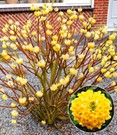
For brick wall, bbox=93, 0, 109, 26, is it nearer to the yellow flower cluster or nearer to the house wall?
the house wall

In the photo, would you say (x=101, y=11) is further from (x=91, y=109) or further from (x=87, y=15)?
(x=91, y=109)

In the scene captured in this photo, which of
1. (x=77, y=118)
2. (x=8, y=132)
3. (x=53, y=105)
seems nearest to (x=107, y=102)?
(x=77, y=118)

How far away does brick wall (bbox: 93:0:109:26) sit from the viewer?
7.72 meters

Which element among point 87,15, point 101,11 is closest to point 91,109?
point 87,15

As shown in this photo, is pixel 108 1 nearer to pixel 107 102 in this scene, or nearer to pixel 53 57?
pixel 53 57

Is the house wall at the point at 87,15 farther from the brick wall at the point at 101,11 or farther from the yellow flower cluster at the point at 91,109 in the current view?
the yellow flower cluster at the point at 91,109

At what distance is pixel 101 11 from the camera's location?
7859mm

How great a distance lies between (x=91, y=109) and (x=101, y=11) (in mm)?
5980

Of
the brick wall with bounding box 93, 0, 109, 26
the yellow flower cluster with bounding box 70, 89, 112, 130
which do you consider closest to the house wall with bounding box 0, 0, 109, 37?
the brick wall with bounding box 93, 0, 109, 26

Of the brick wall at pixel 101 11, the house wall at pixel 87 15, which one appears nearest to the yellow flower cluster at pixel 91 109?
the house wall at pixel 87 15

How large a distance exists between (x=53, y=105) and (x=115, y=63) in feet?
2.92

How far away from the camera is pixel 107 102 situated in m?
2.30

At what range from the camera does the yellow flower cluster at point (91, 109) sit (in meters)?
2.25

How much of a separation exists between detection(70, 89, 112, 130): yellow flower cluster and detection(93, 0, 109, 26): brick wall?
18.3 feet
